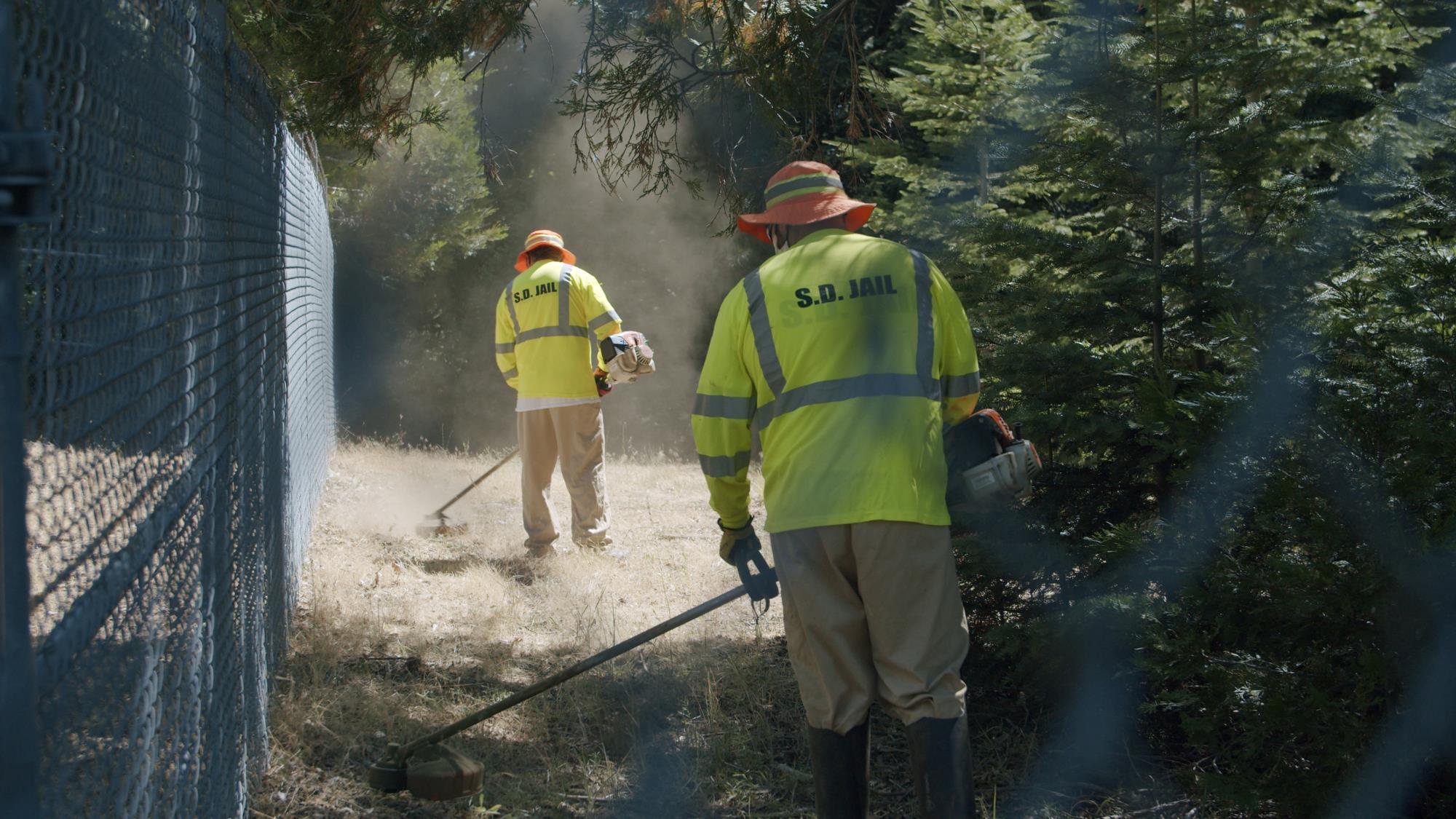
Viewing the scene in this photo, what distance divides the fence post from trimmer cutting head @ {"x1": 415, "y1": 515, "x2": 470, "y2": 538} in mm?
7442

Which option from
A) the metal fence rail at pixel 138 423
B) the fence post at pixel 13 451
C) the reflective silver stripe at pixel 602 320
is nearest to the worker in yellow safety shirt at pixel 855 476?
the metal fence rail at pixel 138 423

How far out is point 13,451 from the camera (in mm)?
1144

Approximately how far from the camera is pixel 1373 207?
4.52 metres

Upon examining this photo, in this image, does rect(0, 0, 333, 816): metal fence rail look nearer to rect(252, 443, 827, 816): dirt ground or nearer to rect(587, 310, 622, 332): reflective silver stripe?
rect(252, 443, 827, 816): dirt ground

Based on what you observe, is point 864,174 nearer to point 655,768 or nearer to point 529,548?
point 529,548

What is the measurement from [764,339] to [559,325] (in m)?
4.35

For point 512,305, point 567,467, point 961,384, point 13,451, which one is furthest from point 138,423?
point 512,305

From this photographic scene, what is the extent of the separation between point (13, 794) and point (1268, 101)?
15.5 feet

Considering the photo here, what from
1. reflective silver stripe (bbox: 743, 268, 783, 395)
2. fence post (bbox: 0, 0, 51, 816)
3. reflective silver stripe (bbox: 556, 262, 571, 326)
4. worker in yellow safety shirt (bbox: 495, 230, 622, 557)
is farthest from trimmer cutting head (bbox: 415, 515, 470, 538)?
fence post (bbox: 0, 0, 51, 816)

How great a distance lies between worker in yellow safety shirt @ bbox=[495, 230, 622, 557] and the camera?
7750mm

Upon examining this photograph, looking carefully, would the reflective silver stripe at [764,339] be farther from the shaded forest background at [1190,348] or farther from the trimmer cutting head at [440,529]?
the trimmer cutting head at [440,529]

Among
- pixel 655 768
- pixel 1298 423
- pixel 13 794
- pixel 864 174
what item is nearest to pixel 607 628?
pixel 655 768

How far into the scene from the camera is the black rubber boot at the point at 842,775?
11.3 feet

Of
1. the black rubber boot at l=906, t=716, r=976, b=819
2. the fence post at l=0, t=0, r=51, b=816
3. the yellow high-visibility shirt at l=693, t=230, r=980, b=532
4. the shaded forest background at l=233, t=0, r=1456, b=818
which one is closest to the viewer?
the fence post at l=0, t=0, r=51, b=816
